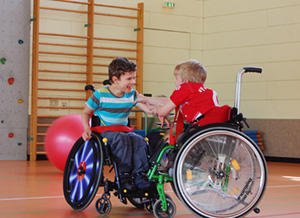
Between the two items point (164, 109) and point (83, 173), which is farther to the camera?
point (83, 173)

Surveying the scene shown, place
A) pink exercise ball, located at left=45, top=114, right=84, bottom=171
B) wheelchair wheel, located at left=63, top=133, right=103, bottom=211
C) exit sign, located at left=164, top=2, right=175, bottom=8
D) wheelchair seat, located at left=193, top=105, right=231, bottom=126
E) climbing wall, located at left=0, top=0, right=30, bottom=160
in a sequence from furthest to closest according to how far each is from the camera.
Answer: exit sign, located at left=164, top=2, right=175, bottom=8 < climbing wall, located at left=0, top=0, right=30, bottom=160 < pink exercise ball, located at left=45, top=114, right=84, bottom=171 < wheelchair wheel, located at left=63, top=133, right=103, bottom=211 < wheelchair seat, located at left=193, top=105, right=231, bottom=126

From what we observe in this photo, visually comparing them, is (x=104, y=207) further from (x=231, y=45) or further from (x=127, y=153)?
(x=231, y=45)

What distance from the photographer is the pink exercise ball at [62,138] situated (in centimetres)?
475

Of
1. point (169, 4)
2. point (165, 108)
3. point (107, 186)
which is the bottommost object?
point (107, 186)

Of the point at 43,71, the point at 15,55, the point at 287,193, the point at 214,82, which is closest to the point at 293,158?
the point at 214,82

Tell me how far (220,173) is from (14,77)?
486 cm

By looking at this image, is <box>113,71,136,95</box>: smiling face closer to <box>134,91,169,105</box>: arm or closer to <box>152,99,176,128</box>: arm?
<box>134,91,169,105</box>: arm

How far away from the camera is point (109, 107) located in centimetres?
280

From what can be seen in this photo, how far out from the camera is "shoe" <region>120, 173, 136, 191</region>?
104 inches

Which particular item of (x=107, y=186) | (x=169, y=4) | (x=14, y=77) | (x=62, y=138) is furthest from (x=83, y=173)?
(x=169, y=4)

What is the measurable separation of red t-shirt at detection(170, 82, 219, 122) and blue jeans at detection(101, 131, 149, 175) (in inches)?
13.5

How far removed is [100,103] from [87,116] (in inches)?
4.2

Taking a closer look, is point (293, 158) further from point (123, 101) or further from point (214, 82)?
point (123, 101)

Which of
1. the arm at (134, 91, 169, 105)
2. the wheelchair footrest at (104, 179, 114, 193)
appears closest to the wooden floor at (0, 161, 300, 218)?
the wheelchair footrest at (104, 179, 114, 193)
